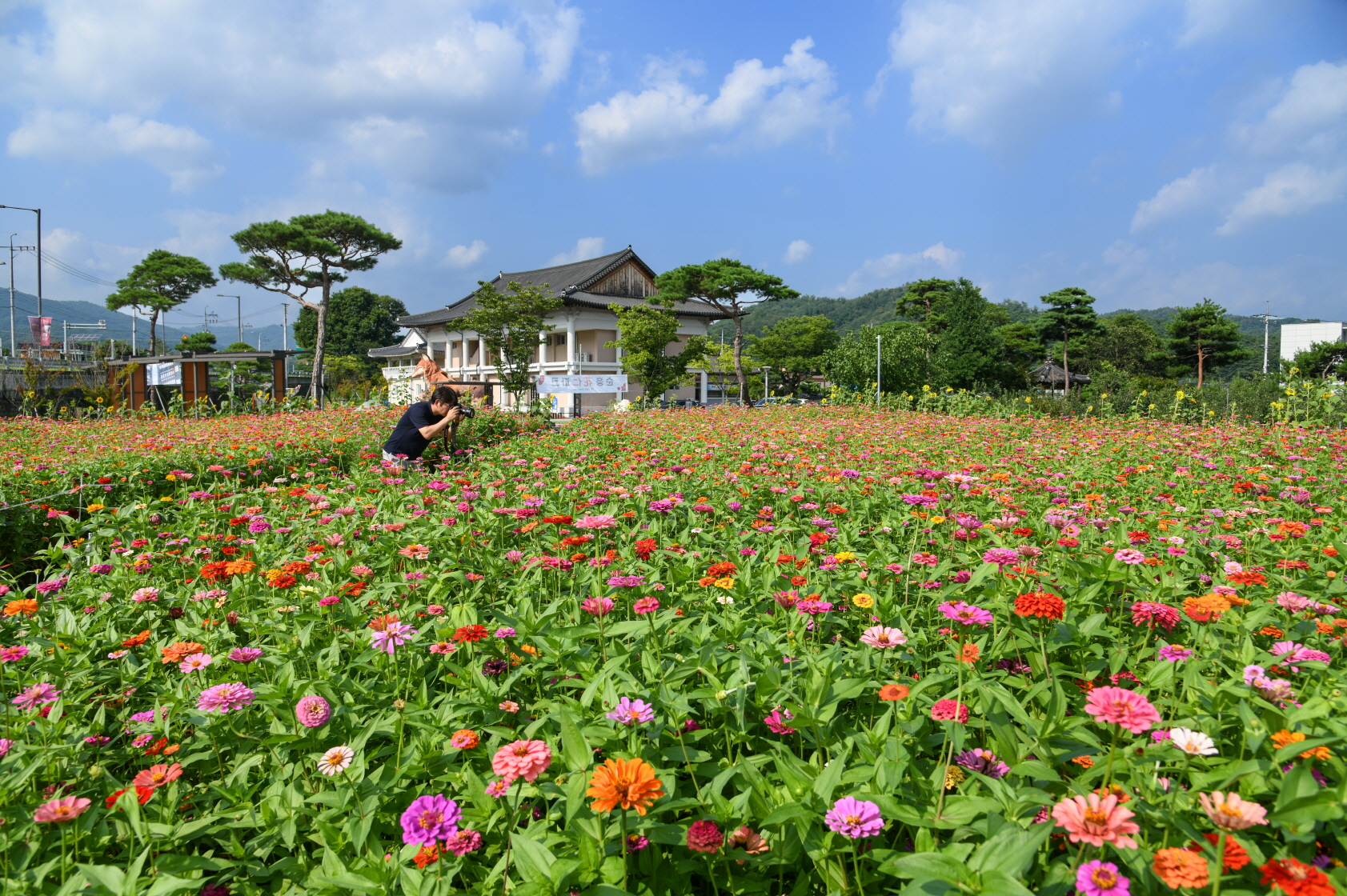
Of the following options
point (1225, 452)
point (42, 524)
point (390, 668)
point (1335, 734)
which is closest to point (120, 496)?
point (42, 524)

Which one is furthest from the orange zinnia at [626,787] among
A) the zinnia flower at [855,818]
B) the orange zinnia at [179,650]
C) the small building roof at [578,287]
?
the small building roof at [578,287]

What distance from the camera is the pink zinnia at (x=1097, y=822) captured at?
0.83m

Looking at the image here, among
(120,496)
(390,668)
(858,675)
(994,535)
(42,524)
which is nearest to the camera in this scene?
(858,675)

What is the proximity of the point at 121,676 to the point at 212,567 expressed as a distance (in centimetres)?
36

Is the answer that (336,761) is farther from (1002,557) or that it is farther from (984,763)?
(1002,557)

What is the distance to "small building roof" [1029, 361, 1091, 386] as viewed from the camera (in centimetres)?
3616

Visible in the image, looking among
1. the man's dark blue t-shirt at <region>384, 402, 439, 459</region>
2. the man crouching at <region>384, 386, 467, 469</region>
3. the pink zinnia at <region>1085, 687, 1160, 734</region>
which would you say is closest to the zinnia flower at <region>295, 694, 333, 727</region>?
the pink zinnia at <region>1085, 687, 1160, 734</region>

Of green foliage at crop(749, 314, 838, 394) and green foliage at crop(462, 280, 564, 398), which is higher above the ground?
green foliage at crop(749, 314, 838, 394)

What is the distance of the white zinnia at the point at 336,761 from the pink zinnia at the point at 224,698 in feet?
0.79

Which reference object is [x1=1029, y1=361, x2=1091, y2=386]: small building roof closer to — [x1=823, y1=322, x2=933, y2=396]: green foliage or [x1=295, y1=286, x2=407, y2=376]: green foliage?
[x1=823, y1=322, x2=933, y2=396]: green foliage

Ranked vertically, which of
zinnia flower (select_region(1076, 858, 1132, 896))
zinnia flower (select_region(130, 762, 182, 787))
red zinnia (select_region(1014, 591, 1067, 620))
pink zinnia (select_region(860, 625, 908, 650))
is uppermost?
red zinnia (select_region(1014, 591, 1067, 620))

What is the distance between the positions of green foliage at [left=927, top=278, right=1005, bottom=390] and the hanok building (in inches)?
368

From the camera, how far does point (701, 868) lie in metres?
1.09

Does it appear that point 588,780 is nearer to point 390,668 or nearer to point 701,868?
point 701,868
